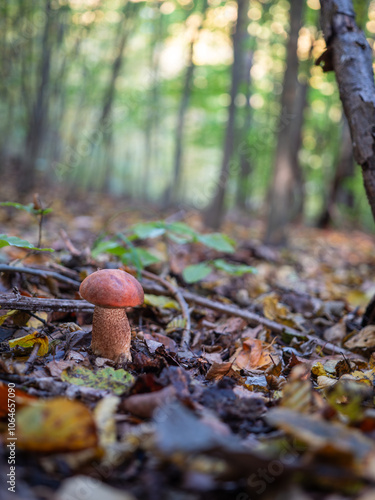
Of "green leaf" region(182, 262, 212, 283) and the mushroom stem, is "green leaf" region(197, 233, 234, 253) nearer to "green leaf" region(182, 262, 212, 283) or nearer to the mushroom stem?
"green leaf" region(182, 262, 212, 283)

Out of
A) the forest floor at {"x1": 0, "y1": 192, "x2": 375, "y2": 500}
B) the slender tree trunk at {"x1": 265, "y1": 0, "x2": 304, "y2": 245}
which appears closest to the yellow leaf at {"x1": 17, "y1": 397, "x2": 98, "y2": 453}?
the forest floor at {"x1": 0, "y1": 192, "x2": 375, "y2": 500}

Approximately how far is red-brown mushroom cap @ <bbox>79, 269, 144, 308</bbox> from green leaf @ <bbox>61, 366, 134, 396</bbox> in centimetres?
31

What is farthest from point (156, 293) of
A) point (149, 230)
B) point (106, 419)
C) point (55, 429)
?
point (55, 429)

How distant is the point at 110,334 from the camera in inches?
78.5

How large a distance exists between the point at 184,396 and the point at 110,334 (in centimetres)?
63

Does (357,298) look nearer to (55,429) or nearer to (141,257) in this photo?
(141,257)

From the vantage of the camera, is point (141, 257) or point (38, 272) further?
point (141, 257)

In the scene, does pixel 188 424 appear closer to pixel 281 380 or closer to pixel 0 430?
pixel 0 430

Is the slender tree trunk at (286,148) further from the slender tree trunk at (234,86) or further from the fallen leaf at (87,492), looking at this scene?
the fallen leaf at (87,492)

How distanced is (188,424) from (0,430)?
623 millimetres

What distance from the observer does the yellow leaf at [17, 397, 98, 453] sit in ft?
3.68

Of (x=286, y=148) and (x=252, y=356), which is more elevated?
(x=286, y=148)

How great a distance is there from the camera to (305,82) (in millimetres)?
11023

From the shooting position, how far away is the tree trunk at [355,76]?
2.46 meters
